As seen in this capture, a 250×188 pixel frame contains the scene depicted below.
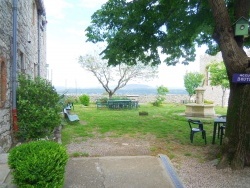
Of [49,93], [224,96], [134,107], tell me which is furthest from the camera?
[224,96]

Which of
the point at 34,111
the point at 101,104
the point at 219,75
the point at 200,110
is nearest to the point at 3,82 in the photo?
the point at 34,111

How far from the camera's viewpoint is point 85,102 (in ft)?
76.7

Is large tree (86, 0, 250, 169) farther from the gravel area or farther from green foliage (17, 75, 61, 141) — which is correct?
green foliage (17, 75, 61, 141)

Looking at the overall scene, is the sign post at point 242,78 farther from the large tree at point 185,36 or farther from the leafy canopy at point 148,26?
the leafy canopy at point 148,26

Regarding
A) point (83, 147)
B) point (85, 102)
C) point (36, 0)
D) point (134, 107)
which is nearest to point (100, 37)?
point (36, 0)

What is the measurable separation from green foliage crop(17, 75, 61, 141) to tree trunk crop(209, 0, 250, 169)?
4384 millimetres

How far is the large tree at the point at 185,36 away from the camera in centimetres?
531

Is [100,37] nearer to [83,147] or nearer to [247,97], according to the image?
[83,147]

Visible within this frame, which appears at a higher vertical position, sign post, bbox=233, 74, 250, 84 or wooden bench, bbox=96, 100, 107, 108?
sign post, bbox=233, 74, 250, 84

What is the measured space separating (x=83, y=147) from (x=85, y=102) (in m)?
16.4

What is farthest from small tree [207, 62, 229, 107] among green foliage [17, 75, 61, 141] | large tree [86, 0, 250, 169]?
green foliage [17, 75, 61, 141]

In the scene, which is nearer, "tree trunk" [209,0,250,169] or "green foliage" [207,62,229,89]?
"tree trunk" [209,0,250,169]

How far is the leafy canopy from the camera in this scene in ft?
26.1

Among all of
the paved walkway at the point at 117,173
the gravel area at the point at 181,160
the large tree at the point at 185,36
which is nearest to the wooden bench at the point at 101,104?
the large tree at the point at 185,36
